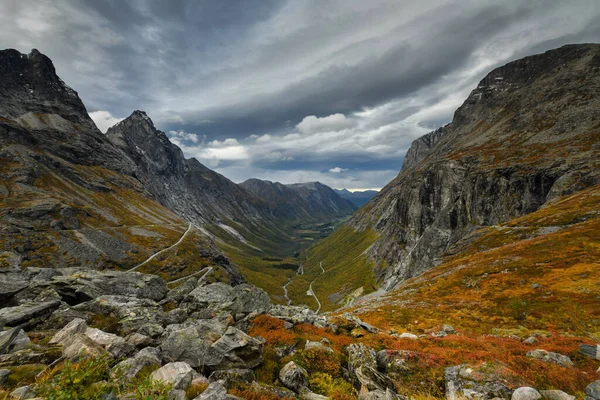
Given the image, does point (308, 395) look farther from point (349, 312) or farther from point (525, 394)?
point (349, 312)

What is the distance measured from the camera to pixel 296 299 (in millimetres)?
173750

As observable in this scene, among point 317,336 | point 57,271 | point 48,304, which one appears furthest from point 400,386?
point 57,271

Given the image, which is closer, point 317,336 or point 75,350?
point 75,350

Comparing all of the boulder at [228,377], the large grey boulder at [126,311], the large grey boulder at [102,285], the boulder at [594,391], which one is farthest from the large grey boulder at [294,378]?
the large grey boulder at [102,285]

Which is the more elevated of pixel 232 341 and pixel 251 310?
pixel 232 341

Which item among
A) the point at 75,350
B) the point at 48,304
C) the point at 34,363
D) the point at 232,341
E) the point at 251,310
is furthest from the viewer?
the point at 251,310

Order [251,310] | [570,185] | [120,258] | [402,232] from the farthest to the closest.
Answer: [402,232]
[120,258]
[570,185]
[251,310]

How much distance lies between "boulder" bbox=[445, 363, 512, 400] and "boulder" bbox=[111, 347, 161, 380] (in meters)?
14.6

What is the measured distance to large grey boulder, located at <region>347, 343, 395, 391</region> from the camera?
1327cm

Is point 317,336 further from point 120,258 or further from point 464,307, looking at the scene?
point 120,258

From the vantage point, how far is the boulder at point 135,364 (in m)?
10.2

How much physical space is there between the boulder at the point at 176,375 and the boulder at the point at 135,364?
3.49 feet

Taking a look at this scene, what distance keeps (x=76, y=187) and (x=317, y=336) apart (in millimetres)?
213268

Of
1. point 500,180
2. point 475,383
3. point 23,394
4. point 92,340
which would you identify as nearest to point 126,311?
point 92,340
